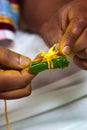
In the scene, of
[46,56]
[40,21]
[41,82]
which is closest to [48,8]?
[40,21]

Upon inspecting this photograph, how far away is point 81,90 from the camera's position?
63 cm

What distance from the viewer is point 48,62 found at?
1.62ft

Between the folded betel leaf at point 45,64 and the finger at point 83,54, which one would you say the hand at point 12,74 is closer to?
the folded betel leaf at point 45,64

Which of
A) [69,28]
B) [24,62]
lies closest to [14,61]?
[24,62]

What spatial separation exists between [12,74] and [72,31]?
0.43ft

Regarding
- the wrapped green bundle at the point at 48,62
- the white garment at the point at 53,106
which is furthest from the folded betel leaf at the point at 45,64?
the white garment at the point at 53,106

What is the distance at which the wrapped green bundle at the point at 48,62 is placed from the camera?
0.49 metres

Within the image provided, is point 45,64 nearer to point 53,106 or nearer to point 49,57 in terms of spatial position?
point 49,57

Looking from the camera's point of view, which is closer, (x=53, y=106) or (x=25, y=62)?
(x=25, y=62)

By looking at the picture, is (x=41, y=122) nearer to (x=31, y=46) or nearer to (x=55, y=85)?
(x=55, y=85)

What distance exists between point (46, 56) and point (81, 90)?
16 cm

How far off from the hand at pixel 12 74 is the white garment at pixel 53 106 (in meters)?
0.08

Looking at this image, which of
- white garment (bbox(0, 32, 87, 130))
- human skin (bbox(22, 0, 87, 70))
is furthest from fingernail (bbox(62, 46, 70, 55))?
white garment (bbox(0, 32, 87, 130))

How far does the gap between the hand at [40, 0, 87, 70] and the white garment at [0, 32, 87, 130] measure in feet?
0.18
